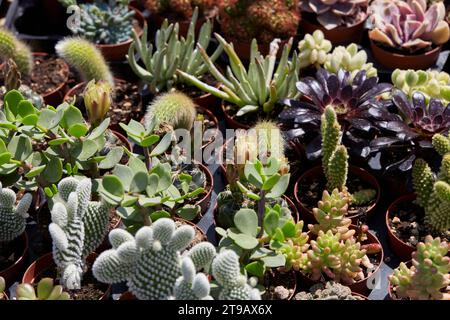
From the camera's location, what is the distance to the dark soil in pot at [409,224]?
8.23 feet

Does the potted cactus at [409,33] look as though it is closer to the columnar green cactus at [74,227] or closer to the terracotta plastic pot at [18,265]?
the columnar green cactus at [74,227]

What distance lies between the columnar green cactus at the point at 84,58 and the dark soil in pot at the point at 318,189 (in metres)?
1.01

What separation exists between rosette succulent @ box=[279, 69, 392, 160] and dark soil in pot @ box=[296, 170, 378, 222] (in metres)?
0.14

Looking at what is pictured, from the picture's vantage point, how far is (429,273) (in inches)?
81.5

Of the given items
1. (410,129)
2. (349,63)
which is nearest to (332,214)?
(410,129)

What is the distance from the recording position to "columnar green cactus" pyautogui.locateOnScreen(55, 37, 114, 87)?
3.03 meters

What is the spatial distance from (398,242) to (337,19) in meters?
1.38

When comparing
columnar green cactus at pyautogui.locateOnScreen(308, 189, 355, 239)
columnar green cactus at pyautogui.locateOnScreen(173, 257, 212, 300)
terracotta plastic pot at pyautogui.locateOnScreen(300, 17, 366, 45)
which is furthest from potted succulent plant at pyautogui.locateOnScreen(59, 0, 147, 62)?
columnar green cactus at pyautogui.locateOnScreen(173, 257, 212, 300)

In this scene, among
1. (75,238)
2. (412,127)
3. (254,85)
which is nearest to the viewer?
(75,238)

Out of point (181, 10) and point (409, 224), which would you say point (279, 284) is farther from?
point (181, 10)

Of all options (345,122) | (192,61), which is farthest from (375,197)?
(192,61)

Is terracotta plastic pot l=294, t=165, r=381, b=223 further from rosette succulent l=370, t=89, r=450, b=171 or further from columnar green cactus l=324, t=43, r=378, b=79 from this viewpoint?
columnar green cactus l=324, t=43, r=378, b=79

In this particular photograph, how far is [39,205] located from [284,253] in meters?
0.98
